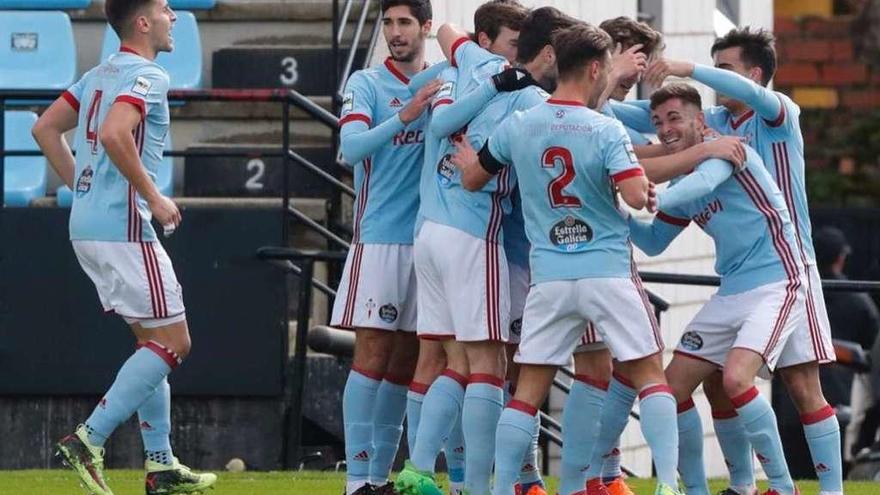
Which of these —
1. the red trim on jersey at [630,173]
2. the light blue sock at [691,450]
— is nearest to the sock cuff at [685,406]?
the light blue sock at [691,450]

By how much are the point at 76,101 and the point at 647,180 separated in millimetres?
2532

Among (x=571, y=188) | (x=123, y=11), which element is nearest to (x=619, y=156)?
(x=571, y=188)

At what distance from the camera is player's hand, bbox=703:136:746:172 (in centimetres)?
953

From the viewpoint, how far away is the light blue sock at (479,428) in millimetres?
9570

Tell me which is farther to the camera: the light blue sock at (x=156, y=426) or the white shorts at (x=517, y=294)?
the light blue sock at (x=156, y=426)

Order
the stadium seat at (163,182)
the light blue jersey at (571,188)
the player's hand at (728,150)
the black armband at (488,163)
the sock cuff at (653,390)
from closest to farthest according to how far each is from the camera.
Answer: the light blue jersey at (571,188), the sock cuff at (653,390), the black armband at (488,163), the player's hand at (728,150), the stadium seat at (163,182)

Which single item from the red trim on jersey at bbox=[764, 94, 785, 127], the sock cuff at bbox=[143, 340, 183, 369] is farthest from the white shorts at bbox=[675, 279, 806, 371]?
the sock cuff at bbox=[143, 340, 183, 369]

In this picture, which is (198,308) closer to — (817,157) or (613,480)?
(613,480)

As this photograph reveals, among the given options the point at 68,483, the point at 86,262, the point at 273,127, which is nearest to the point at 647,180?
the point at 86,262

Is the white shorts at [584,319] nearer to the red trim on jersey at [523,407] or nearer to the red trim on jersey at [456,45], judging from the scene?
the red trim on jersey at [523,407]

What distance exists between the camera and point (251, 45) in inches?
601

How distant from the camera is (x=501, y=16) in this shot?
10.0m

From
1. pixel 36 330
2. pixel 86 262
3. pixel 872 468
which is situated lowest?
pixel 872 468

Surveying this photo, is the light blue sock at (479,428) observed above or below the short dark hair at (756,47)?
below
